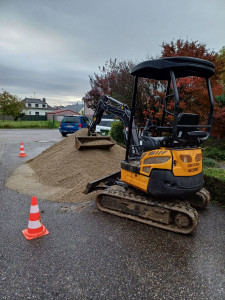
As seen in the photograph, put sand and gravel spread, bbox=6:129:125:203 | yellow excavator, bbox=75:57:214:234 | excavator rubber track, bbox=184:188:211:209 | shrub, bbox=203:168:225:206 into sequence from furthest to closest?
sand and gravel spread, bbox=6:129:125:203, shrub, bbox=203:168:225:206, excavator rubber track, bbox=184:188:211:209, yellow excavator, bbox=75:57:214:234

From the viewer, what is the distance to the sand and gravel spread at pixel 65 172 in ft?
16.8

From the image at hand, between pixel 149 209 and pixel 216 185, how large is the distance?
6.57ft

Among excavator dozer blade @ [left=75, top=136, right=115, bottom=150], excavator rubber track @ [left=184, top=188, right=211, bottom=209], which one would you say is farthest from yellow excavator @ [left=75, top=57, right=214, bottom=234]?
excavator dozer blade @ [left=75, top=136, right=115, bottom=150]

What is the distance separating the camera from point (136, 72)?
3.78 meters

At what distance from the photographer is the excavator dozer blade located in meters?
6.99

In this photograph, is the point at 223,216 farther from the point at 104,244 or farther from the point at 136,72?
the point at 136,72

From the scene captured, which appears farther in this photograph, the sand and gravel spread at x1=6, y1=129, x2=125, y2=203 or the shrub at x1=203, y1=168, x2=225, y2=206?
the sand and gravel spread at x1=6, y1=129, x2=125, y2=203

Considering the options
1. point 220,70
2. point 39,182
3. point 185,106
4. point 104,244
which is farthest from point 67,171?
point 220,70

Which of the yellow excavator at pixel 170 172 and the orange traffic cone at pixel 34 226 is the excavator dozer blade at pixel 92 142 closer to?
the yellow excavator at pixel 170 172

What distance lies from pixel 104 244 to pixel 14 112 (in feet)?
146

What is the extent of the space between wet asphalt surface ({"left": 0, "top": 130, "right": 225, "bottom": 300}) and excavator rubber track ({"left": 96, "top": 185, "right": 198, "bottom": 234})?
122 mm

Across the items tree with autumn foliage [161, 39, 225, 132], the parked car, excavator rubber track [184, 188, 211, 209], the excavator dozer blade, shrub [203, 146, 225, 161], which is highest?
tree with autumn foliage [161, 39, 225, 132]

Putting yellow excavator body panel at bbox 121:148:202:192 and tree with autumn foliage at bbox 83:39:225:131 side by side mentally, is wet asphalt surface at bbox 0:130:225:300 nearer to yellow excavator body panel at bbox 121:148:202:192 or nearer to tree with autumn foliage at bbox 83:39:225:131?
yellow excavator body panel at bbox 121:148:202:192

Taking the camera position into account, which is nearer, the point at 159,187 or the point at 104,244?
the point at 104,244
